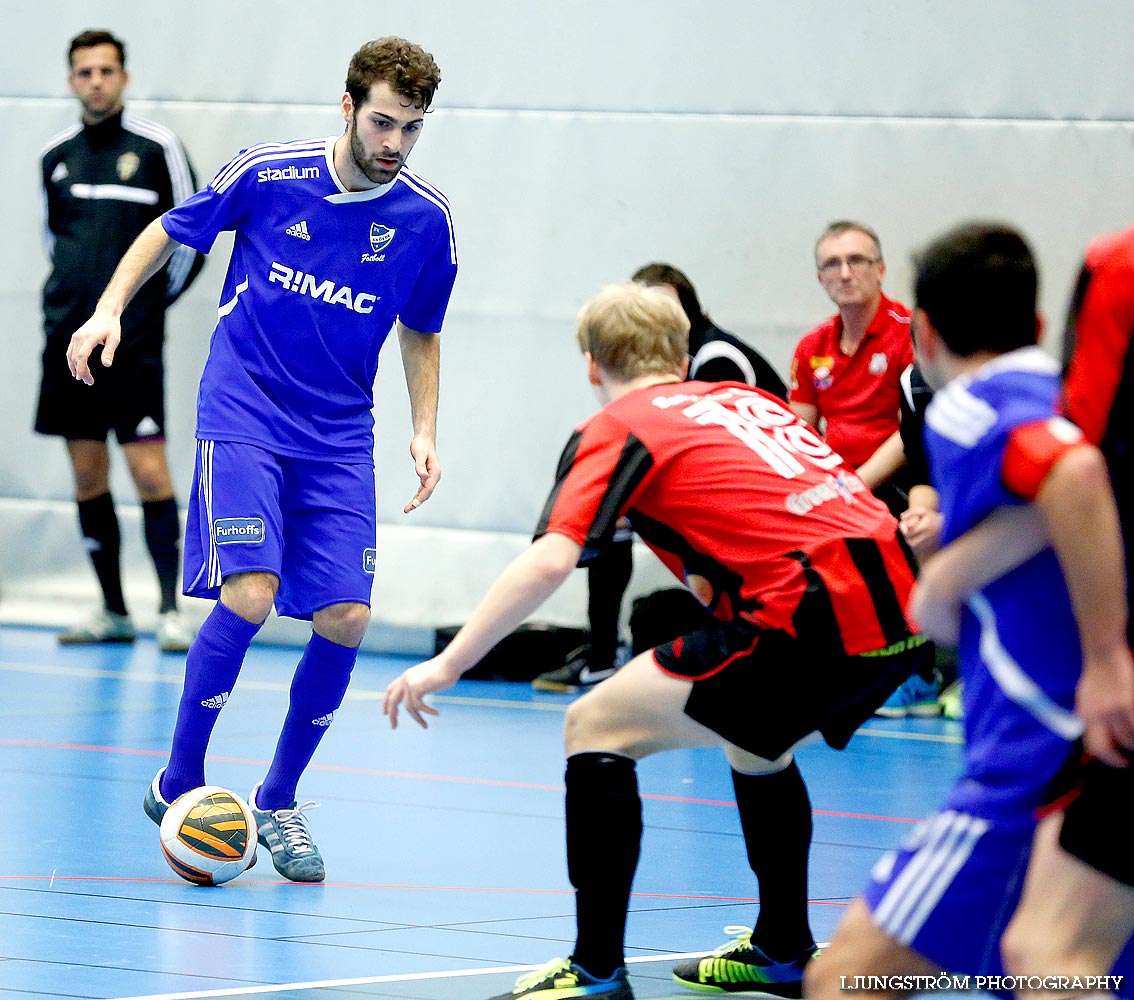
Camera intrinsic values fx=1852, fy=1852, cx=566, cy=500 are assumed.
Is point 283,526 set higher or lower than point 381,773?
higher

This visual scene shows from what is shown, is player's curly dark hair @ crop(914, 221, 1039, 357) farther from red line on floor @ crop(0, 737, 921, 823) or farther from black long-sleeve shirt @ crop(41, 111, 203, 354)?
black long-sleeve shirt @ crop(41, 111, 203, 354)

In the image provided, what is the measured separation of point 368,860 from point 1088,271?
303 centimetres

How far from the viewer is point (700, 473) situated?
361 centimetres

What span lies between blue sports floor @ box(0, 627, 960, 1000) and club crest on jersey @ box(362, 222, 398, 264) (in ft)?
5.40

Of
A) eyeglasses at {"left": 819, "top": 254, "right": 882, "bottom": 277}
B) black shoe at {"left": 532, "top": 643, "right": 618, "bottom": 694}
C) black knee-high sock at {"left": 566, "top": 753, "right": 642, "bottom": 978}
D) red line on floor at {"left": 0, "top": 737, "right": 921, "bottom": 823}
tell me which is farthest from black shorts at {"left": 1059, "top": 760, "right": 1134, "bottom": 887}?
black shoe at {"left": 532, "top": 643, "right": 618, "bottom": 694}

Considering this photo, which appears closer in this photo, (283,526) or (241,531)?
(241,531)

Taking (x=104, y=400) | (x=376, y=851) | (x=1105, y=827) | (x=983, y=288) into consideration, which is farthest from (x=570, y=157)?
(x=1105, y=827)

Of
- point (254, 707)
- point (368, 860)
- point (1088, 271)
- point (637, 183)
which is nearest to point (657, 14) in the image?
→ point (637, 183)

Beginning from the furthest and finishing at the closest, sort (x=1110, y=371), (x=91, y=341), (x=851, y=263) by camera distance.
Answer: (x=851, y=263), (x=91, y=341), (x=1110, y=371)

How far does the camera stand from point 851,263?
770 centimetres

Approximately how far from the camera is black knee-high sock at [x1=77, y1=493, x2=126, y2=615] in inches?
380

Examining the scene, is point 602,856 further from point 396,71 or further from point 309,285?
point 396,71

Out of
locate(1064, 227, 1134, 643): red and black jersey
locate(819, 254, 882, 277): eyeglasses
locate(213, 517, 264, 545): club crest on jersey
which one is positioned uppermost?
locate(1064, 227, 1134, 643): red and black jersey

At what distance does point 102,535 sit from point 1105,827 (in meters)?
7.93
